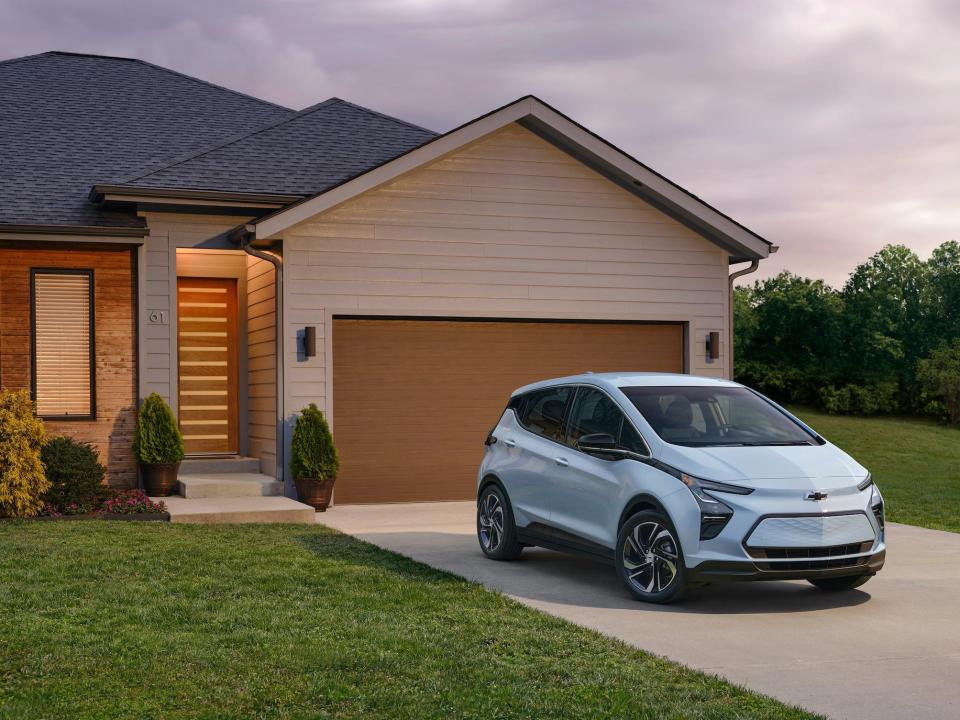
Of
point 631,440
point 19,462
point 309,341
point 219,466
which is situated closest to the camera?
point 631,440

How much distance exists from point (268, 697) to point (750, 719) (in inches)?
87.4

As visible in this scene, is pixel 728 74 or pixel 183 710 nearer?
pixel 183 710

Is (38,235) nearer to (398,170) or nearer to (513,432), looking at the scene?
(398,170)

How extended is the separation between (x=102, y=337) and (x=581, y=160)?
7.00 metres

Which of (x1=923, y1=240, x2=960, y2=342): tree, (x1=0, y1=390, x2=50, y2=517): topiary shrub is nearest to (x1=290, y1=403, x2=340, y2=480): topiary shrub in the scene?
(x1=0, y1=390, x2=50, y2=517): topiary shrub

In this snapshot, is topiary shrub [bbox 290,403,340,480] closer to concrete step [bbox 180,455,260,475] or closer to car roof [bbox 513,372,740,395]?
concrete step [bbox 180,455,260,475]

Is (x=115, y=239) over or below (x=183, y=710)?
over

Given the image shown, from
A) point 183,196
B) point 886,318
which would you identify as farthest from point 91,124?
point 886,318

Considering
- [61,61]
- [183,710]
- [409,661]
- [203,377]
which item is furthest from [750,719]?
[61,61]

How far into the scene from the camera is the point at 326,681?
A: 5797mm

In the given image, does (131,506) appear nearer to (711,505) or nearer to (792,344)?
(711,505)

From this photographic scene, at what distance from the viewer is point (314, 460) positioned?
14570mm

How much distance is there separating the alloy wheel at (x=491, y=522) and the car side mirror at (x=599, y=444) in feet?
5.23

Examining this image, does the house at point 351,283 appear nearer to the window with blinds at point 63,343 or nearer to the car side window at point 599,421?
the window with blinds at point 63,343
